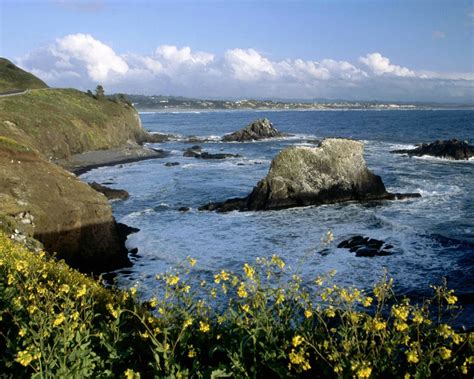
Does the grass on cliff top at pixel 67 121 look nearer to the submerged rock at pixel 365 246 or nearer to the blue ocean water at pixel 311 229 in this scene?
the blue ocean water at pixel 311 229

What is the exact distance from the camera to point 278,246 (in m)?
26.1

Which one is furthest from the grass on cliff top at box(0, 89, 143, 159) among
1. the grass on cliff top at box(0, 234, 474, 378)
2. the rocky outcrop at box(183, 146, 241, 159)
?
the grass on cliff top at box(0, 234, 474, 378)

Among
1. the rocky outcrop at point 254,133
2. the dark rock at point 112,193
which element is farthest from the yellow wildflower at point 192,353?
the rocky outcrop at point 254,133

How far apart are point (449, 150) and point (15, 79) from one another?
8839 centimetres

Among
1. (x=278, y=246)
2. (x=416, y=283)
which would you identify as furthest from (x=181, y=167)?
(x=416, y=283)

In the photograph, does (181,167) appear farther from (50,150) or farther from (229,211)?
(229,211)

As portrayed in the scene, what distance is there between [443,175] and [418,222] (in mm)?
22488

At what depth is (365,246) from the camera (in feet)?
83.5

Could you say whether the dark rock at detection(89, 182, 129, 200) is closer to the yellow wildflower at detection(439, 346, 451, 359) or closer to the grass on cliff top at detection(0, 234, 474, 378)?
the grass on cliff top at detection(0, 234, 474, 378)

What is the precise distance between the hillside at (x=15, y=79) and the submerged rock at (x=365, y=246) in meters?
85.4

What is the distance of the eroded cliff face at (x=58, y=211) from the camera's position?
21.1 metres

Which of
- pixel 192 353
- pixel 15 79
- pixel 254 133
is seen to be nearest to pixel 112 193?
pixel 192 353

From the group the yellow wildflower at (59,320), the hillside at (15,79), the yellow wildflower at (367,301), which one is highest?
the hillside at (15,79)

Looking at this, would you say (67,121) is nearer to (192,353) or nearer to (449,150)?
(449,150)
